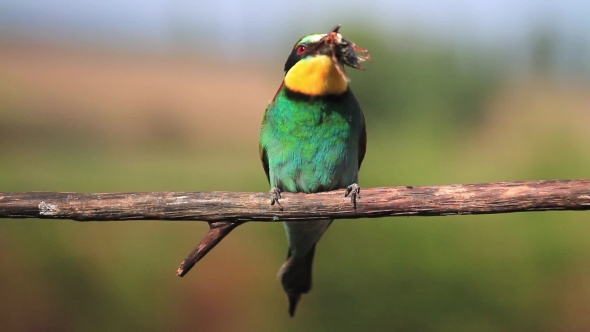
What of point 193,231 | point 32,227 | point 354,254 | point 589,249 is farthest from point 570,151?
point 32,227

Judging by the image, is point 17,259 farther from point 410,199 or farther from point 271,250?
point 410,199

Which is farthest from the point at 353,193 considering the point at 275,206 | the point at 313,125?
the point at 313,125

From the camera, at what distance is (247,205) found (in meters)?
1.45

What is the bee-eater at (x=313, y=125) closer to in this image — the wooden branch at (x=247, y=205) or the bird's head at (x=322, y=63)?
the bird's head at (x=322, y=63)

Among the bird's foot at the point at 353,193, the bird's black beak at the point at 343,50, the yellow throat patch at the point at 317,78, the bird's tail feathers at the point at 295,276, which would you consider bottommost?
the bird's tail feathers at the point at 295,276

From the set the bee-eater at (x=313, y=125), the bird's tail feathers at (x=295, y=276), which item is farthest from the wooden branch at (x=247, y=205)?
the bird's tail feathers at (x=295, y=276)

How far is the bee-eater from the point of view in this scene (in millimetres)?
1689

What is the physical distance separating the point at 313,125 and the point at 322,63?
0.19m

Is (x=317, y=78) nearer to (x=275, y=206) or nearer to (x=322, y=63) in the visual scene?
(x=322, y=63)

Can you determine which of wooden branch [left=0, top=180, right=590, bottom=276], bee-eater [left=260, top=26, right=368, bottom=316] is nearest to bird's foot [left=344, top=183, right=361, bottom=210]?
wooden branch [left=0, top=180, right=590, bottom=276]

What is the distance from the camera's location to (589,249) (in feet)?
21.5

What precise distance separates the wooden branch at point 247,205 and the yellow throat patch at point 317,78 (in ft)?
1.13

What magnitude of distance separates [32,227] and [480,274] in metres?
4.60

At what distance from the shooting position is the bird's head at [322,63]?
62.1 inches
